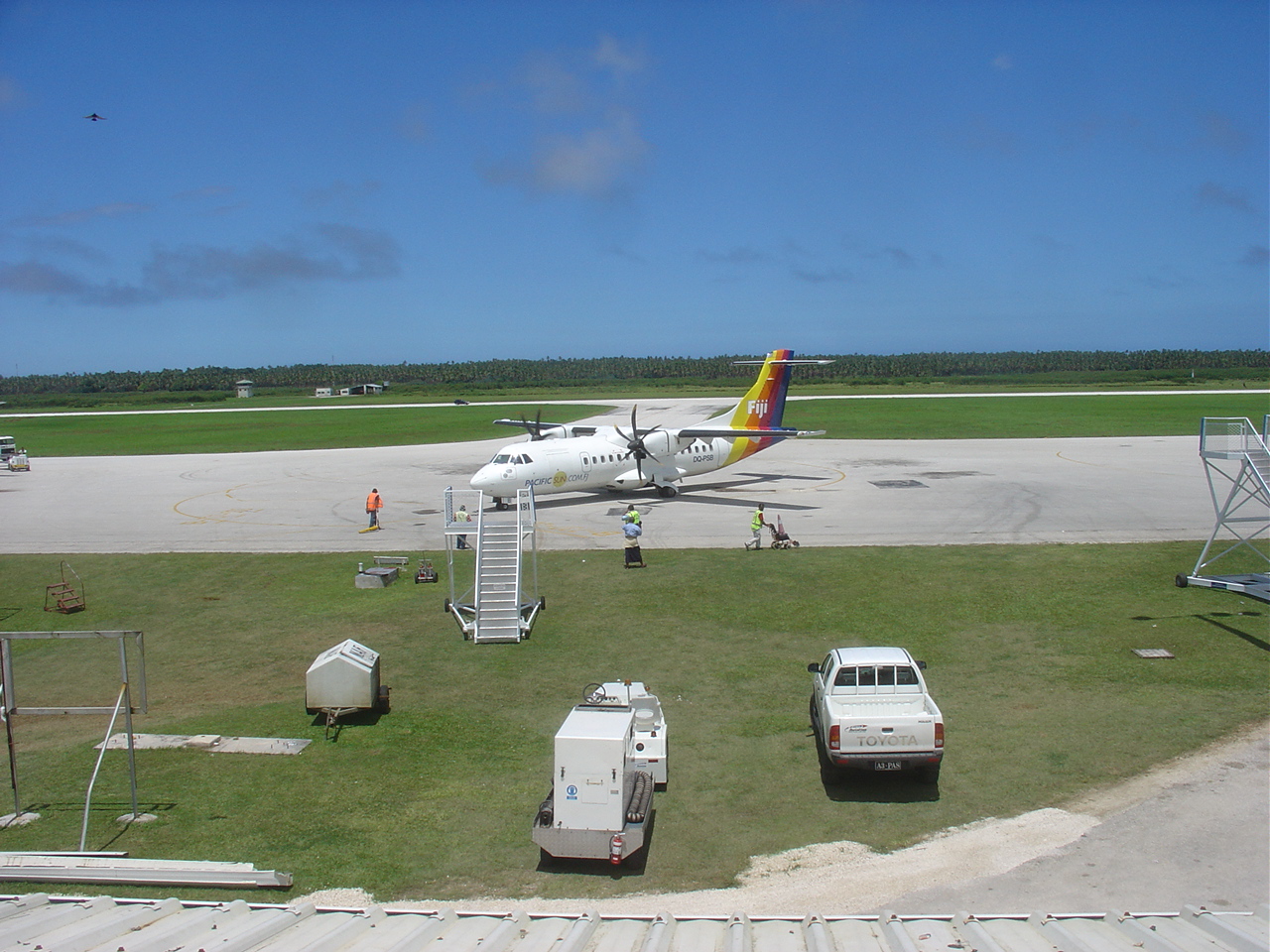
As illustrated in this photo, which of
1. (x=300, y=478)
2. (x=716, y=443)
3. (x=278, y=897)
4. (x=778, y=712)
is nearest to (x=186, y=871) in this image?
(x=278, y=897)

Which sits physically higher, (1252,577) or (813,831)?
(1252,577)

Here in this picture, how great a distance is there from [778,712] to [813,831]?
186 inches

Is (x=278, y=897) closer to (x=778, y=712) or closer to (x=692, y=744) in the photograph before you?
(x=692, y=744)

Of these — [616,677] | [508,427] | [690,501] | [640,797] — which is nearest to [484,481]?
[690,501]

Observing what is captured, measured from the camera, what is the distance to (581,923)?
987cm

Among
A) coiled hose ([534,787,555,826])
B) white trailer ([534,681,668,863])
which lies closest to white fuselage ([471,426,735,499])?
coiled hose ([534,787,555,826])

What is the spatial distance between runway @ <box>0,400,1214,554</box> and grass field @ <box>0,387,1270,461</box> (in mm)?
10849

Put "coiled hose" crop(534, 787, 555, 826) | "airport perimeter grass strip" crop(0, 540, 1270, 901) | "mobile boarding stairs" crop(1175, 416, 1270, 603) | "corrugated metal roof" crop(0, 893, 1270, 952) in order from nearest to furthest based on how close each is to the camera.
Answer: "corrugated metal roof" crop(0, 893, 1270, 952) → "coiled hose" crop(534, 787, 555, 826) → "airport perimeter grass strip" crop(0, 540, 1270, 901) → "mobile boarding stairs" crop(1175, 416, 1270, 603)

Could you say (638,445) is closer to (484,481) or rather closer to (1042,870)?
(484,481)

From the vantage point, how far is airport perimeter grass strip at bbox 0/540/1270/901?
44.9 feet

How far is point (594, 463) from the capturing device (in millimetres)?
42000

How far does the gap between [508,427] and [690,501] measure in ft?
132

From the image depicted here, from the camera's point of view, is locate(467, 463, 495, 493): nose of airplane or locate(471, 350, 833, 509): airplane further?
locate(471, 350, 833, 509): airplane

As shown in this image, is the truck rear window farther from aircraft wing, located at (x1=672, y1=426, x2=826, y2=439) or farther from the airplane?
aircraft wing, located at (x1=672, y1=426, x2=826, y2=439)
